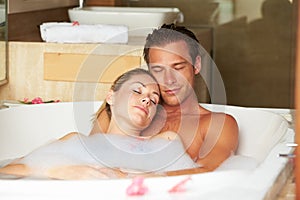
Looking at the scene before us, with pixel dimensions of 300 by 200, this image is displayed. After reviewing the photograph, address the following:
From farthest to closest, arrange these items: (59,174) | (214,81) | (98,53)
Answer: (214,81)
(98,53)
(59,174)

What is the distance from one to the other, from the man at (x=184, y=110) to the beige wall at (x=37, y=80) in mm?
436

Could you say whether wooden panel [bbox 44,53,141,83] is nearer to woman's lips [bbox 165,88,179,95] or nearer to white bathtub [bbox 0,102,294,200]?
white bathtub [bbox 0,102,294,200]

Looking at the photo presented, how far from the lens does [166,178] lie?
1.67 metres

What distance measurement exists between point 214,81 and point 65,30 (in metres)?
1.22

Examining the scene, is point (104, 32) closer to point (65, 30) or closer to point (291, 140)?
point (65, 30)

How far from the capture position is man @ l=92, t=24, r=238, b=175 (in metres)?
2.62

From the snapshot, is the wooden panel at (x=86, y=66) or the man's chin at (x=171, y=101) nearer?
the man's chin at (x=171, y=101)

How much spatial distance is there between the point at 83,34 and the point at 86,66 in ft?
0.53

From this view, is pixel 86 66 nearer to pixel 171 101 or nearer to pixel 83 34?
pixel 83 34

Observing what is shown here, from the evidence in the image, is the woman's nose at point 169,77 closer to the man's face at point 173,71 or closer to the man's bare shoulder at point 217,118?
the man's face at point 173,71

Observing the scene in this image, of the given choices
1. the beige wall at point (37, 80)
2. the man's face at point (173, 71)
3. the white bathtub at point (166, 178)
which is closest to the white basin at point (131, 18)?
the beige wall at point (37, 80)

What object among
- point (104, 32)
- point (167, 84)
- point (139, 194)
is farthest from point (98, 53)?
point (139, 194)

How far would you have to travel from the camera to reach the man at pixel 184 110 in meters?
2.62

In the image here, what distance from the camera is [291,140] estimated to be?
7.50 ft
